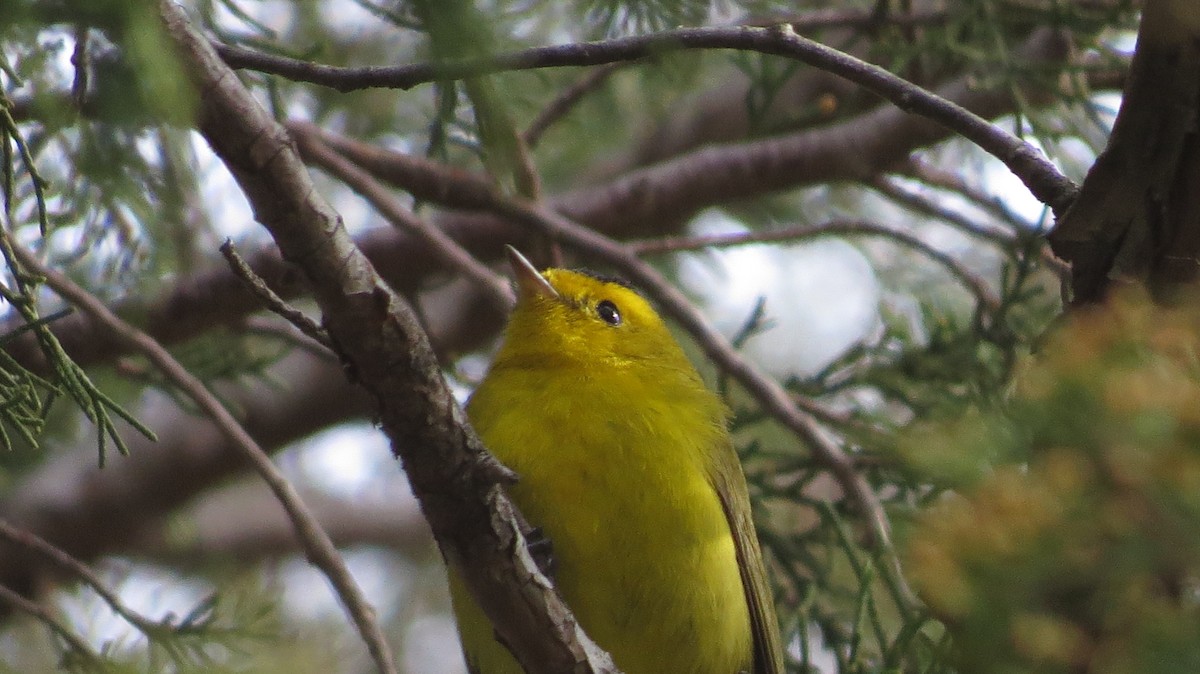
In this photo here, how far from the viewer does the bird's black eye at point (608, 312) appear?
16.7 ft

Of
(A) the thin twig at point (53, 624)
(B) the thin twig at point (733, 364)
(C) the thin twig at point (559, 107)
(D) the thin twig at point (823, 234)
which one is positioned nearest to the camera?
(A) the thin twig at point (53, 624)

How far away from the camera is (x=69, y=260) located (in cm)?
491

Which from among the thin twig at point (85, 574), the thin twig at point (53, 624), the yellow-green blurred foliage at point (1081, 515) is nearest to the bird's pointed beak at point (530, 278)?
the thin twig at point (85, 574)

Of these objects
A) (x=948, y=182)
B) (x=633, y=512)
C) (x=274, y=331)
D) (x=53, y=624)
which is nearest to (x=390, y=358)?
(x=633, y=512)

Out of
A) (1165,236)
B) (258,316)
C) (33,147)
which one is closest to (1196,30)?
(1165,236)

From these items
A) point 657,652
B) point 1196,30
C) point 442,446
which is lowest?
point 657,652

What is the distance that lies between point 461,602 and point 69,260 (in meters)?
2.15

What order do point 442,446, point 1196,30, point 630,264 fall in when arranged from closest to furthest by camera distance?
point 1196,30
point 442,446
point 630,264

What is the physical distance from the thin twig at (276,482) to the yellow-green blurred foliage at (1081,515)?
2.26 m

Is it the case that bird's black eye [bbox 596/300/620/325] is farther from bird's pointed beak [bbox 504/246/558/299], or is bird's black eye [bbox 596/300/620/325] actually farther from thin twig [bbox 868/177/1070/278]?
thin twig [bbox 868/177/1070/278]

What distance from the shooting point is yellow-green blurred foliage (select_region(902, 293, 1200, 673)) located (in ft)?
5.60

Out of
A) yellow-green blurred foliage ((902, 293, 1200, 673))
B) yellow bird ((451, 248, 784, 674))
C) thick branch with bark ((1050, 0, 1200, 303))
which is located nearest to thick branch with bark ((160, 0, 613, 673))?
yellow bird ((451, 248, 784, 674))

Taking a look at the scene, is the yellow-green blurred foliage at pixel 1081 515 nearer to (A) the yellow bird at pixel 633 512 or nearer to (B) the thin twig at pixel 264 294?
(B) the thin twig at pixel 264 294

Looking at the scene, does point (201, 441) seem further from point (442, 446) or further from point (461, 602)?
point (442, 446)
